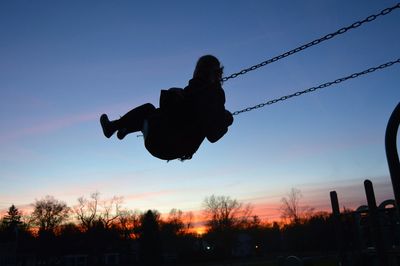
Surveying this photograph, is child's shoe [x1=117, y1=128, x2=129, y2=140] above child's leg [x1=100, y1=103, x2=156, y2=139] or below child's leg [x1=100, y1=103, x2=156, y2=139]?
below

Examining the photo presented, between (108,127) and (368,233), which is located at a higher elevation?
(108,127)

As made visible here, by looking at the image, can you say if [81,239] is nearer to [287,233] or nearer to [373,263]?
[287,233]

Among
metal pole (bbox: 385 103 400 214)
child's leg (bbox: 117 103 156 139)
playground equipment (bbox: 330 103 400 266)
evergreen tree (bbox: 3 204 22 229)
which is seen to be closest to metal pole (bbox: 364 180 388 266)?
playground equipment (bbox: 330 103 400 266)

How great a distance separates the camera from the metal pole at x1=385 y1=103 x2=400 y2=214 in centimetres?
286

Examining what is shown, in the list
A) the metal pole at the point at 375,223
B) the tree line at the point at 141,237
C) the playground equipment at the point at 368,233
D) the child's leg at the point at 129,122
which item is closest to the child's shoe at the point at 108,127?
the child's leg at the point at 129,122

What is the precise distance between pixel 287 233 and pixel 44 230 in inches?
1571

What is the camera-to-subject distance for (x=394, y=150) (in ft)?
9.60

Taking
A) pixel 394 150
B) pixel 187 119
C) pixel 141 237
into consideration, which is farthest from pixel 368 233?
pixel 141 237

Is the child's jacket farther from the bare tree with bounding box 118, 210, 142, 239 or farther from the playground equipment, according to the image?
the bare tree with bounding box 118, 210, 142, 239

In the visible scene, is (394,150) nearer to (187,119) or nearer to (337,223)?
(187,119)

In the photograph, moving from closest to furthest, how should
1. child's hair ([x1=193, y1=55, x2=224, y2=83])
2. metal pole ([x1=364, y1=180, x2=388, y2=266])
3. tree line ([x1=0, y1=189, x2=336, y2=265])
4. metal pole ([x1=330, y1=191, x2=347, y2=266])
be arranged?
child's hair ([x1=193, y1=55, x2=224, y2=83]) < metal pole ([x1=364, y1=180, x2=388, y2=266]) < metal pole ([x1=330, y1=191, x2=347, y2=266]) < tree line ([x1=0, y1=189, x2=336, y2=265])

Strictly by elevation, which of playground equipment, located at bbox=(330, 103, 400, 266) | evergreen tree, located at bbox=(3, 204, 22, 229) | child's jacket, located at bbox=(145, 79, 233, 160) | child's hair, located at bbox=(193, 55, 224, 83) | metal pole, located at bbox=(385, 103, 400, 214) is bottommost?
playground equipment, located at bbox=(330, 103, 400, 266)

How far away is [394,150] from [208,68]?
5.85 feet

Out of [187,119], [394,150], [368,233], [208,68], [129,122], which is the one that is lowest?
[368,233]
